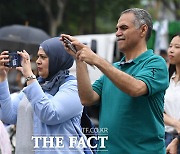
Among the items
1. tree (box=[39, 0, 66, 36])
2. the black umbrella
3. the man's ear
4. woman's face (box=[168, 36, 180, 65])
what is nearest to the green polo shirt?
the man's ear

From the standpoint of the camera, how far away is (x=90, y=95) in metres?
3.80

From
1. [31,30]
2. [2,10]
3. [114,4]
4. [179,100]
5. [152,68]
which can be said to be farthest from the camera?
[114,4]

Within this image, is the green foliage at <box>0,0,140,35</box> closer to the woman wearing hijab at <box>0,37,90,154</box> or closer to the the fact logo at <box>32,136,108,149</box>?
the woman wearing hijab at <box>0,37,90,154</box>

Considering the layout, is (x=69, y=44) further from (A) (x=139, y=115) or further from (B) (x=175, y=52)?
(B) (x=175, y=52)

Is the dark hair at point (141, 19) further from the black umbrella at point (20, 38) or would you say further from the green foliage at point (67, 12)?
the green foliage at point (67, 12)

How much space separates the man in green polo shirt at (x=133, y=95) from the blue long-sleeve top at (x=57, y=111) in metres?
0.44

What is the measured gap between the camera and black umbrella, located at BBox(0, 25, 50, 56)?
10.2 m

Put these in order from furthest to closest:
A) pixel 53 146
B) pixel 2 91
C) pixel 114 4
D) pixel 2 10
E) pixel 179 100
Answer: pixel 114 4 → pixel 2 10 → pixel 179 100 → pixel 2 91 → pixel 53 146

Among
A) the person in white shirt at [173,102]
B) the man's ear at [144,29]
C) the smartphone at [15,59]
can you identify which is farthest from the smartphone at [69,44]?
the person in white shirt at [173,102]

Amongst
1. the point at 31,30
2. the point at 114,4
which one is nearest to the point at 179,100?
the point at 31,30

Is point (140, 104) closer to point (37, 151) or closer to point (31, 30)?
point (37, 151)

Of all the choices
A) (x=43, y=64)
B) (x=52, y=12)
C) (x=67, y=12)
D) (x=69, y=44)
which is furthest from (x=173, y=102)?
(x=67, y=12)

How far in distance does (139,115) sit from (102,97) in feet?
1.09

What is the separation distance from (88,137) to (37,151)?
1.64ft
